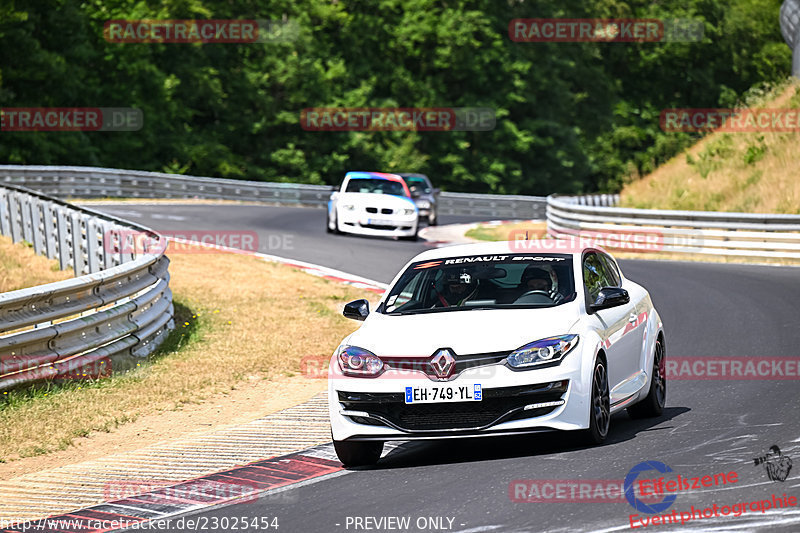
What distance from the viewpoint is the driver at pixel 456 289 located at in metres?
9.43

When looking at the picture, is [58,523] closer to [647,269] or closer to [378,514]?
[378,514]

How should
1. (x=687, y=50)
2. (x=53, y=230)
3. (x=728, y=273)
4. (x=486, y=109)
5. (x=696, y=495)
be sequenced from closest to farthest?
(x=696, y=495)
(x=53, y=230)
(x=728, y=273)
(x=486, y=109)
(x=687, y=50)

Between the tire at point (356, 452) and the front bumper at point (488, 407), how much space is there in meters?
0.20

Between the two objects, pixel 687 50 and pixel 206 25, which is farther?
pixel 687 50

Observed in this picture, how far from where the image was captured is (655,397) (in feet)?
32.6

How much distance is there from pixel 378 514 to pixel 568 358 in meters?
1.92

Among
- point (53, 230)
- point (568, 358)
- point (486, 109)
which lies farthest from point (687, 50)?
point (568, 358)

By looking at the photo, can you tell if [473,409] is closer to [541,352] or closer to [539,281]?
[541,352]

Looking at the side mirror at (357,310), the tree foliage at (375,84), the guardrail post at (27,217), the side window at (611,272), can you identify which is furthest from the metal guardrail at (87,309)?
the tree foliage at (375,84)

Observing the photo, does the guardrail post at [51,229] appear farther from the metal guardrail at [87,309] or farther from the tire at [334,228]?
the tire at [334,228]

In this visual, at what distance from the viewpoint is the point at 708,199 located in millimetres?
31203

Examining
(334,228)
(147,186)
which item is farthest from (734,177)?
(147,186)

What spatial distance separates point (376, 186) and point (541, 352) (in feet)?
73.2

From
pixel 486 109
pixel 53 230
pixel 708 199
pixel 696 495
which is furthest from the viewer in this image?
pixel 486 109
